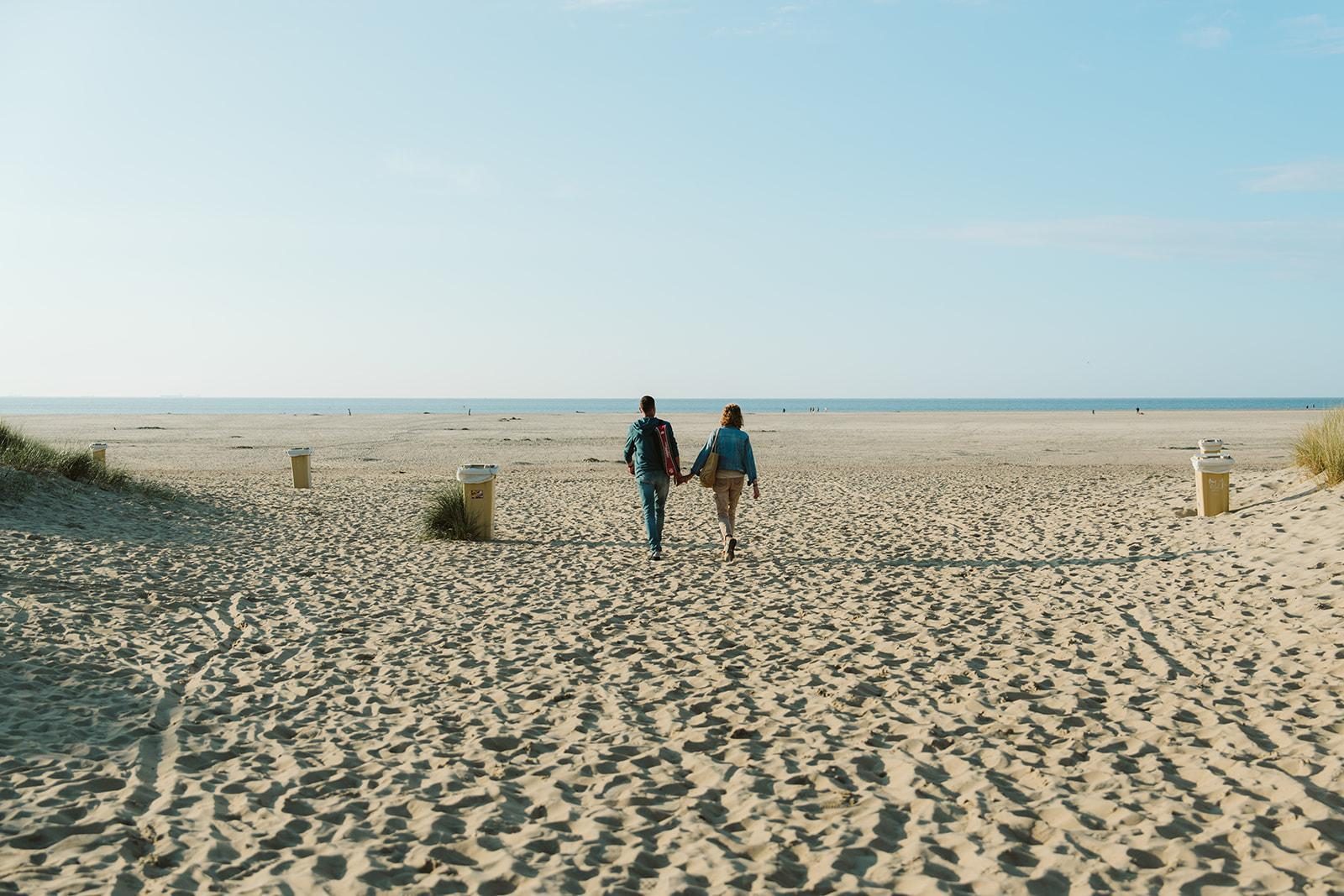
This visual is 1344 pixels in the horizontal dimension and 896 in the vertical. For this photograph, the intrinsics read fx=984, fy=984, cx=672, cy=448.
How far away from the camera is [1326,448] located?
39.8 feet

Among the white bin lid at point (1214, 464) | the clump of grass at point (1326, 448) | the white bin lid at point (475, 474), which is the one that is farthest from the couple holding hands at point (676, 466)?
the clump of grass at point (1326, 448)

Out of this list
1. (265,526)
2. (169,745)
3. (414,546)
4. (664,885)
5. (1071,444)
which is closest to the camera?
(664,885)

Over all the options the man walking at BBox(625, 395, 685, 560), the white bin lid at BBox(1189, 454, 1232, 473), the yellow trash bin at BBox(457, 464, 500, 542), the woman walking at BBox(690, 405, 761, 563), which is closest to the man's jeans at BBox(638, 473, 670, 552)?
the man walking at BBox(625, 395, 685, 560)

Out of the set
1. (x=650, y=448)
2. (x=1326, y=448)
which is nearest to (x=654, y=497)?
(x=650, y=448)

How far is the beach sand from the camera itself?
3770mm

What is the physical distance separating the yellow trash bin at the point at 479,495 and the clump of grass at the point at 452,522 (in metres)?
0.06

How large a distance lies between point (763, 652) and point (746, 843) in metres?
2.93

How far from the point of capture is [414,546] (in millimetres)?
11711

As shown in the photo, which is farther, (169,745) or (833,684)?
(833,684)

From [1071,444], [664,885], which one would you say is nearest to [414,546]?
[664,885]

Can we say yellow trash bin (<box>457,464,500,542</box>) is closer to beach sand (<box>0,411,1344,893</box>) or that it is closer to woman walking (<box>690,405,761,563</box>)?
beach sand (<box>0,411,1344,893</box>)

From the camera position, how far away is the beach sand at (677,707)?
3770 mm

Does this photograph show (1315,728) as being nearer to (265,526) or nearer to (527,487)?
(265,526)

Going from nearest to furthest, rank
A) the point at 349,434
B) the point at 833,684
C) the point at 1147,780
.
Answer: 1. the point at 1147,780
2. the point at 833,684
3. the point at 349,434
